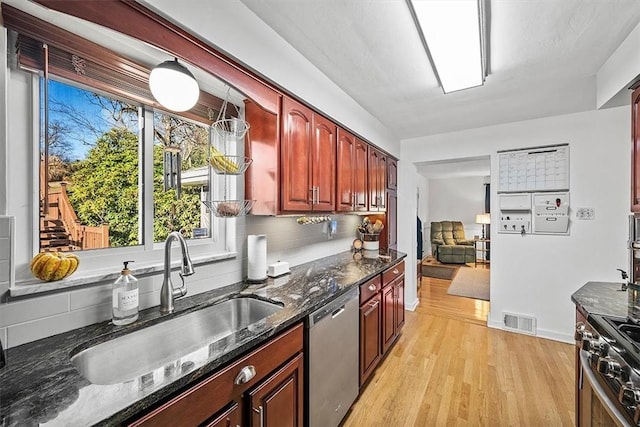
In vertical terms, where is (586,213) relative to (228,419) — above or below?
above

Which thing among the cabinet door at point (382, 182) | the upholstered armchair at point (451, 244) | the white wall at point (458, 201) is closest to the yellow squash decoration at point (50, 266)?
the cabinet door at point (382, 182)

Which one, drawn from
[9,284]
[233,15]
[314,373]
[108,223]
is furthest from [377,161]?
[9,284]

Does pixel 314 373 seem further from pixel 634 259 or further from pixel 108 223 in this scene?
pixel 634 259

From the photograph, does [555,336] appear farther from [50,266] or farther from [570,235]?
[50,266]

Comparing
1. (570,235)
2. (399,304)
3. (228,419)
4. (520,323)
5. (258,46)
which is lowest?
(520,323)

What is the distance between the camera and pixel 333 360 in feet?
5.28

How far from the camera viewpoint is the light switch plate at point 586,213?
2763mm

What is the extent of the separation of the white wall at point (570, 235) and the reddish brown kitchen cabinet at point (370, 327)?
1865 millimetres

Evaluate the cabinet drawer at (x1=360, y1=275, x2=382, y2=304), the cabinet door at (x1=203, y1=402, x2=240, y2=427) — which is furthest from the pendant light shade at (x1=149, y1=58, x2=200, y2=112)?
the cabinet drawer at (x1=360, y1=275, x2=382, y2=304)

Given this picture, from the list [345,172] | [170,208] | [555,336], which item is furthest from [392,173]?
[170,208]

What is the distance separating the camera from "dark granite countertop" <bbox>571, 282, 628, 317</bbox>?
1336 millimetres

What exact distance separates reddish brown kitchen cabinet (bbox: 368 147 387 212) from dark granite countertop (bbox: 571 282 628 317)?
1.80 m

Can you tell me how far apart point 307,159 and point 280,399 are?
1.46 m

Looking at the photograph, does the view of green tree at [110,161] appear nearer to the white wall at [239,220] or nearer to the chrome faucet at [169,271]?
the white wall at [239,220]
